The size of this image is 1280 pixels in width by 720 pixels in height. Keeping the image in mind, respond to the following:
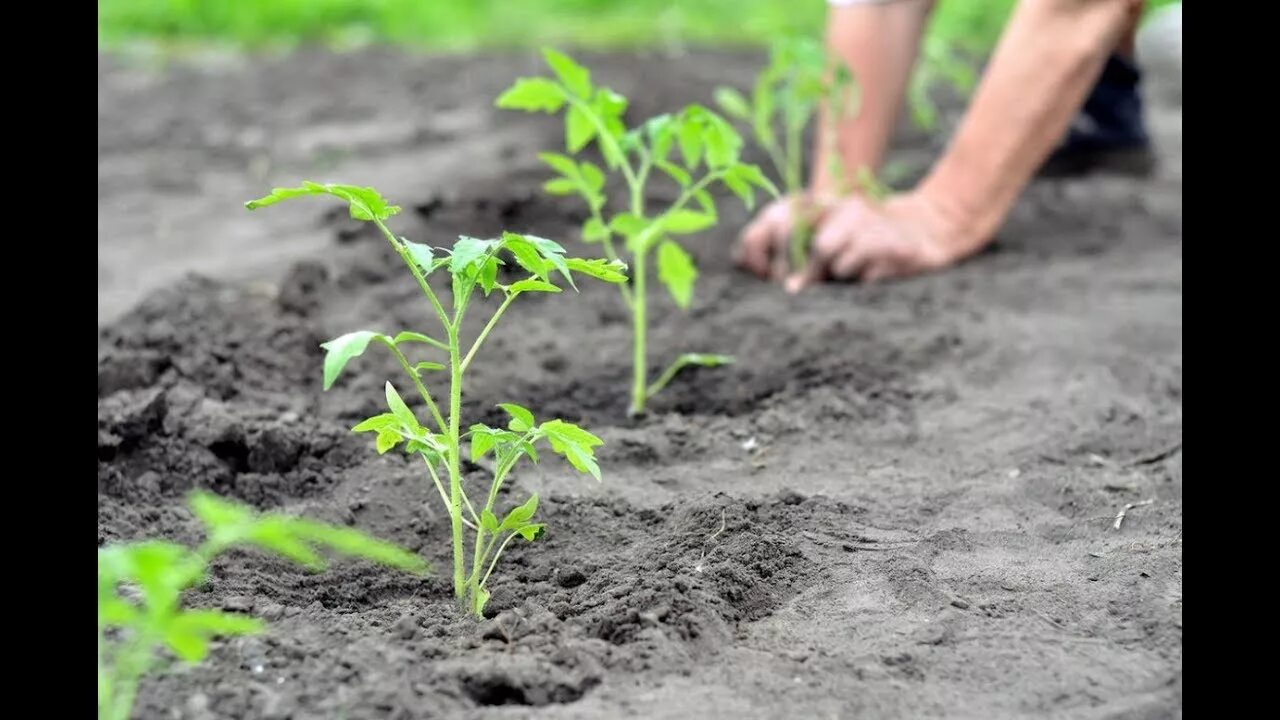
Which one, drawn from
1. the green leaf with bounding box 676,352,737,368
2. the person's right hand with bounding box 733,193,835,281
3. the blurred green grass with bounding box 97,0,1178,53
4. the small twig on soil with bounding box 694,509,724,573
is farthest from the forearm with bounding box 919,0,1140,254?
the blurred green grass with bounding box 97,0,1178,53

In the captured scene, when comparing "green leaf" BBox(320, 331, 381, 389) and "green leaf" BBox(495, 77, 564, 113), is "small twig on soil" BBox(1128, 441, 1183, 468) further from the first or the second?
"green leaf" BBox(320, 331, 381, 389)

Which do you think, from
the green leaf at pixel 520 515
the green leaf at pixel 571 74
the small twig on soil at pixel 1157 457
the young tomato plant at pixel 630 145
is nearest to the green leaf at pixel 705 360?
the young tomato plant at pixel 630 145

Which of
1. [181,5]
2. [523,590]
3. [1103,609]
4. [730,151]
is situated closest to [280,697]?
[523,590]

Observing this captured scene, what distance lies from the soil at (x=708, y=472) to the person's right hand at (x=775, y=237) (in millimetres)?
111

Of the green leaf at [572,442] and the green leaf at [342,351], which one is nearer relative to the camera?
the green leaf at [342,351]

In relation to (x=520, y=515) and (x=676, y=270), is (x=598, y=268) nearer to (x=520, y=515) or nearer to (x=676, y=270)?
(x=520, y=515)

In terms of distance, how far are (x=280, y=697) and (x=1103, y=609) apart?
1112mm

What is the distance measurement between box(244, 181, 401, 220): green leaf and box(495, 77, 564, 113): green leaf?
748 mm

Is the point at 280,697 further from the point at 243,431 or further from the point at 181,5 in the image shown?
the point at 181,5

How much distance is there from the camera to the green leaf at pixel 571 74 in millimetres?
2467

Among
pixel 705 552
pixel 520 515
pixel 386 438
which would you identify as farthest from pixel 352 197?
pixel 705 552

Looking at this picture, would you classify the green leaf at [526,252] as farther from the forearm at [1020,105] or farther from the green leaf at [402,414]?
the forearm at [1020,105]

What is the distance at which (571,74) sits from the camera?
2.51 m

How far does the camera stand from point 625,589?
1911 millimetres
